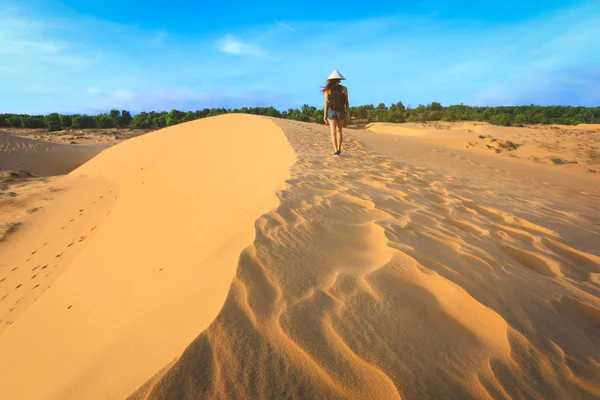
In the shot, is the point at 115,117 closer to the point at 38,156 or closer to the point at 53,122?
the point at 53,122

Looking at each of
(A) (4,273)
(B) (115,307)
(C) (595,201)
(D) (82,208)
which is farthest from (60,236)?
(C) (595,201)

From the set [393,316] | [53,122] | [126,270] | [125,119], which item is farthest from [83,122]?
[393,316]

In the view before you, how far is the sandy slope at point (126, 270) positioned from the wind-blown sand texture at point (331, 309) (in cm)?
2

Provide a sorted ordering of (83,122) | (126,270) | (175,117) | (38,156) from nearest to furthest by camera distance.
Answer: (126,270) → (38,156) → (83,122) → (175,117)

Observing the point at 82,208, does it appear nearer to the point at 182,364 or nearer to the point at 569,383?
the point at 182,364

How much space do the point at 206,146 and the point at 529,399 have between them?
8.08 metres

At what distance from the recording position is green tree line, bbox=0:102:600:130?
29792 millimetres

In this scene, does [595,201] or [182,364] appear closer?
[182,364]

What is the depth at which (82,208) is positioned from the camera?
263 inches

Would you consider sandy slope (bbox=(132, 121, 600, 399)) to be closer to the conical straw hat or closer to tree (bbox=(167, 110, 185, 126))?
the conical straw hat

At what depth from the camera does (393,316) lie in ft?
4.61

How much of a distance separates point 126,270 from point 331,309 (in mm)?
2308

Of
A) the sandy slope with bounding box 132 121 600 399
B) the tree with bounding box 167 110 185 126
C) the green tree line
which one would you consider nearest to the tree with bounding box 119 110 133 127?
the green tree line

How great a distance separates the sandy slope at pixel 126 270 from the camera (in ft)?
4.71
